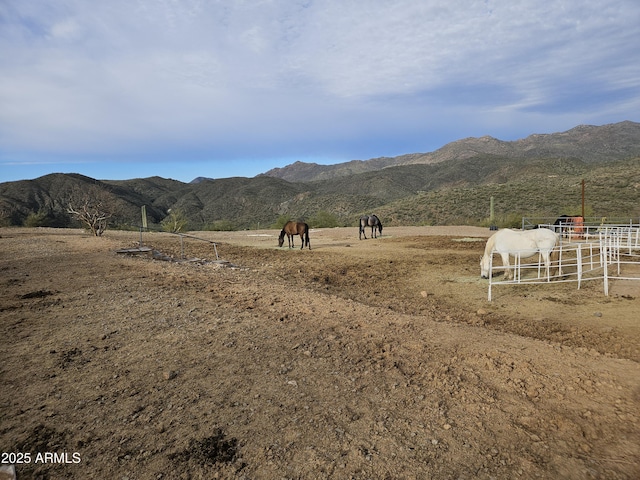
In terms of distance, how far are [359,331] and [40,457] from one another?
11.6 ft

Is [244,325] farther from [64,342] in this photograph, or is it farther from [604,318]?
[604,318]

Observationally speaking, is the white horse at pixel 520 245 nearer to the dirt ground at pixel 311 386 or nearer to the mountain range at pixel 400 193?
the dirt ground at pixel 311 386

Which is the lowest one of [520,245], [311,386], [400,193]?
[311,386]

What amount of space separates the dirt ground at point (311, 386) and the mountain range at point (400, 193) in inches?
879

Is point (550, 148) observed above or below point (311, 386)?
above

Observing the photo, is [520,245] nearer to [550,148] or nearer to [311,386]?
[311,386]

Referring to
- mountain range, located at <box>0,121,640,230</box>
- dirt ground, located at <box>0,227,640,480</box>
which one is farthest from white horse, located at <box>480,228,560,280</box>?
mountain range, located at <box>0,121,640,230</box>

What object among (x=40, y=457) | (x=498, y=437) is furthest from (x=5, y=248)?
(x=498, y=437)

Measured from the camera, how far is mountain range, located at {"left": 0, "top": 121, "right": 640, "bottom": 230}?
34750mm

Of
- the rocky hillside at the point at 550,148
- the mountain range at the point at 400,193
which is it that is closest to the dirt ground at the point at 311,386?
the mountain range at the point at 400,193

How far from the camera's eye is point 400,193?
78188 mm

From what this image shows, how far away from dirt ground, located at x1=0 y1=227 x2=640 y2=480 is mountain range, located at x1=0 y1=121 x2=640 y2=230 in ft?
73.3

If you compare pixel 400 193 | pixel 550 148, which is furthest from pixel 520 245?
pixel 550 148

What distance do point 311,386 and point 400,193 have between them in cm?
7767
